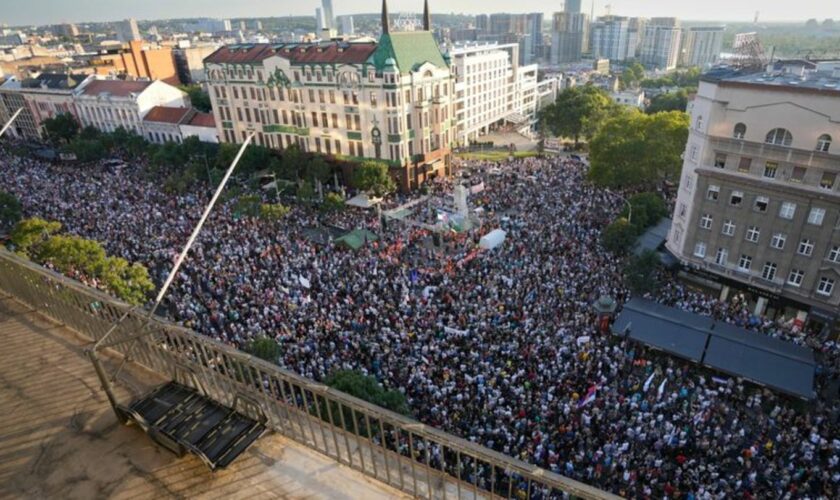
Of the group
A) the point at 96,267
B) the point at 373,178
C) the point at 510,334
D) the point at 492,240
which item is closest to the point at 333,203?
the point at 373,178

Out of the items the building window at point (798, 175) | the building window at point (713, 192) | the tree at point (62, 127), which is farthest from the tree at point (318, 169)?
the tree at point (62, 127)

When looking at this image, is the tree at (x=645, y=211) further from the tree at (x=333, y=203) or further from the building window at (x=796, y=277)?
the tree at (x=333, y=203)

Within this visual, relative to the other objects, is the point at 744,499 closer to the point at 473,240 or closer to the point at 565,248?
the point at 565,248

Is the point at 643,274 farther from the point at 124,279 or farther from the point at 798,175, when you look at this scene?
the point at 124,279

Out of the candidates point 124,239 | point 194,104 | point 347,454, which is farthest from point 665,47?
point 347,454

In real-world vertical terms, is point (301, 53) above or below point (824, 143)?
above

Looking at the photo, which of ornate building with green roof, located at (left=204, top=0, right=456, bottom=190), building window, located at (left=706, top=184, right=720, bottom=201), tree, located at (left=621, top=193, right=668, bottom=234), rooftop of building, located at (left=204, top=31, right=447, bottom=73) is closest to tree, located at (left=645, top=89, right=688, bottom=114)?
ornate building with green roof, located at (left=204, top=0, right=456, bottom=190)
